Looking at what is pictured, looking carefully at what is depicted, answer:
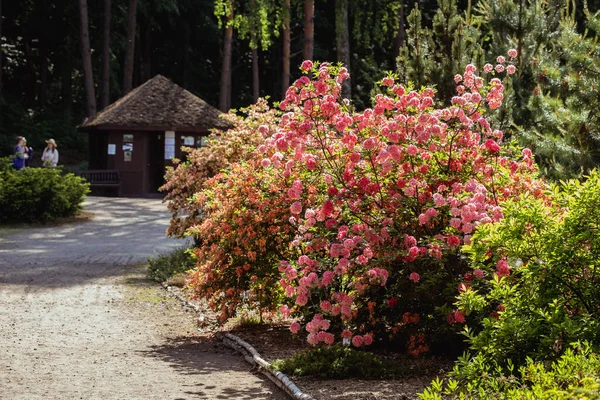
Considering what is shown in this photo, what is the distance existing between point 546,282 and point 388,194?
9.27 feet

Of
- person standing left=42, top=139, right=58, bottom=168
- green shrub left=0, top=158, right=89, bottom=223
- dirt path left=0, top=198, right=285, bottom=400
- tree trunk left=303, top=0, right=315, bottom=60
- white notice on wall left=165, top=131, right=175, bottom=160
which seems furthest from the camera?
white notice on wall left=165, top=131, right=175, bottom=160

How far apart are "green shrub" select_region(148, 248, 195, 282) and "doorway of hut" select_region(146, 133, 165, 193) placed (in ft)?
65.7

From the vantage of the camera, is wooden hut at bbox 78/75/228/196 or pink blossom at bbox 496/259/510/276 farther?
wooden hut at bbox 78/75/228/196

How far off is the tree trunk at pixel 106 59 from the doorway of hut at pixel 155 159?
26.7 feet

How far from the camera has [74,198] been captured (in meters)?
25.9

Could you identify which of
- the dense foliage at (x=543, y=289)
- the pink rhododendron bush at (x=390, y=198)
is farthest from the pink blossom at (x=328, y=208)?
the dense foliage at (x=543, y=289)

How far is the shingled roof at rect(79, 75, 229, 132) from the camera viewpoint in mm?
35406

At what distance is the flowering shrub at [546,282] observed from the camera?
6.23 metres

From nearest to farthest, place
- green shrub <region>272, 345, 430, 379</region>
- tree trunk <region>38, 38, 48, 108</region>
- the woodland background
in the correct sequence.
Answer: green shrub <region>272, 345, 430, 379</region>
the woodland background
tree trunk <region>38, 38, 48, 108</region>

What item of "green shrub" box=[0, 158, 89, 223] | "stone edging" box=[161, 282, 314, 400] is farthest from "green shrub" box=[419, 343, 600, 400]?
"green shrub" box=[0, 158, 89, 223]

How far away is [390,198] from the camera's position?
29.6 feet

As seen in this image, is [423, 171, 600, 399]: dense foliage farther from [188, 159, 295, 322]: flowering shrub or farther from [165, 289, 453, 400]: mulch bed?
[188, 159, 295, 322]: flowering shrub

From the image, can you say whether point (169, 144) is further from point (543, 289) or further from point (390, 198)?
point (543, 289)

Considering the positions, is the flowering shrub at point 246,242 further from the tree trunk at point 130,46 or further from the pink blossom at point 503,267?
the tree trunk at point 130,46
